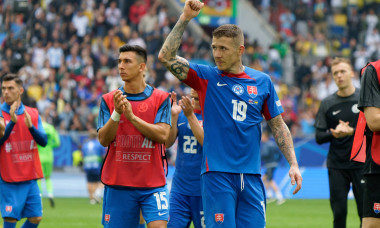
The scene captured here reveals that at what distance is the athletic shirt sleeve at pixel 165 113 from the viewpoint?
847 centimetres

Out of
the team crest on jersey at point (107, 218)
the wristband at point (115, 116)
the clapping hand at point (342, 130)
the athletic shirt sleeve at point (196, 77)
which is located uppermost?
the athletic shirt sleeve at point (196, 77)

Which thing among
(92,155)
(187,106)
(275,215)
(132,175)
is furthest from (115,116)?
(92,155)

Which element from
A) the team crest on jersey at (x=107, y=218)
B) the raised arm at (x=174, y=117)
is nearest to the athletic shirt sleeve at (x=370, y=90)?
the raised arm at (x=174, y=117)

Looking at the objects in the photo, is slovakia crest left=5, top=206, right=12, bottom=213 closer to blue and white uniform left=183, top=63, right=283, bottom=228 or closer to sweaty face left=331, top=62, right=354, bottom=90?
blue and white uniform left=183, top=63, right=283, bottom=228

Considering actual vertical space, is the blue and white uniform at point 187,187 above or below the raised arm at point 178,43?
below

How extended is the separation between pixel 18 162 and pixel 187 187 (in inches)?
116

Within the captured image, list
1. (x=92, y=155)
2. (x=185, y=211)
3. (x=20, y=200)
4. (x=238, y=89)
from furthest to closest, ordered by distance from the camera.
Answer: (x=92, y=155), (x=20, y=200), (x=185, y=211), (x=238, y=89)

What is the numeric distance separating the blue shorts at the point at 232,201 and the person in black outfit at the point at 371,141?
1.10 meters

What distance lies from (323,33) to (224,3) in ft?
33.8

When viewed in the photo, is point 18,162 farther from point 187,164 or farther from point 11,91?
point 187,164

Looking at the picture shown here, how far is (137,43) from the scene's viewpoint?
29.4 meters

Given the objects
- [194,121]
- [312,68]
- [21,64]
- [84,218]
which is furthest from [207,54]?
[194,121]

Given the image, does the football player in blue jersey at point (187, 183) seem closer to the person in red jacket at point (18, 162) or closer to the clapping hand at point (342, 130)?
the clapping hand at point (342, 130)

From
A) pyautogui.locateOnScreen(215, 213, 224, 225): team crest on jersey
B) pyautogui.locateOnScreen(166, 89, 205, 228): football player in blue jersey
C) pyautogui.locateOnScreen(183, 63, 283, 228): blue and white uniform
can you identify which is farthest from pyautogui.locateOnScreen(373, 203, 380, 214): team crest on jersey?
pyautogui.locateOnScreen(166, 89, 205, 228): football player in blue jersey
